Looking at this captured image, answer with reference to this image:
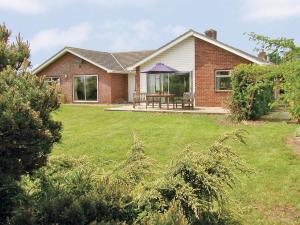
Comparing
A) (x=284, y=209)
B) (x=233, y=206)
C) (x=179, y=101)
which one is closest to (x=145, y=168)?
(x=233, y=206)

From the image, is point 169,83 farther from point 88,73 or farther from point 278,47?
point 278,47

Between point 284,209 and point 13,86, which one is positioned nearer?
point 13,86

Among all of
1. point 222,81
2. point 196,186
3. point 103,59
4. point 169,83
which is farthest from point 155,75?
point 196,186

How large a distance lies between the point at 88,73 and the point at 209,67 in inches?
393

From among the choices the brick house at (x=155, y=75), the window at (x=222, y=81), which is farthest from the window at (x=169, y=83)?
the window at (x=222, y=81)

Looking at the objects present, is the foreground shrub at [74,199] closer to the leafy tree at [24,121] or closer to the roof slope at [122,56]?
the leafy tree at [24,121]

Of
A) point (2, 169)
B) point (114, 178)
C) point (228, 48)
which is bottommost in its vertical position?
point (114, 178)

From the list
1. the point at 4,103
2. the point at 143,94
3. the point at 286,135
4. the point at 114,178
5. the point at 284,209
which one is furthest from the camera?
the point at 143,94

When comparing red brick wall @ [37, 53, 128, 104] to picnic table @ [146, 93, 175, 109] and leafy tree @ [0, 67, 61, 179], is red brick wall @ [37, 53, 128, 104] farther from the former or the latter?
leafy tree @ [0, 67, 61, 179]

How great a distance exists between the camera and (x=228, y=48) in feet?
81.4

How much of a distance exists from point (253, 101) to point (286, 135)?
4.80 metres

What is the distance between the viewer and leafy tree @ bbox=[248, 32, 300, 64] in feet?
20.0

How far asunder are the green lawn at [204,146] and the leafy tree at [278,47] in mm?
2292

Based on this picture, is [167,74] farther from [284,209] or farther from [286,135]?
[284,209]
